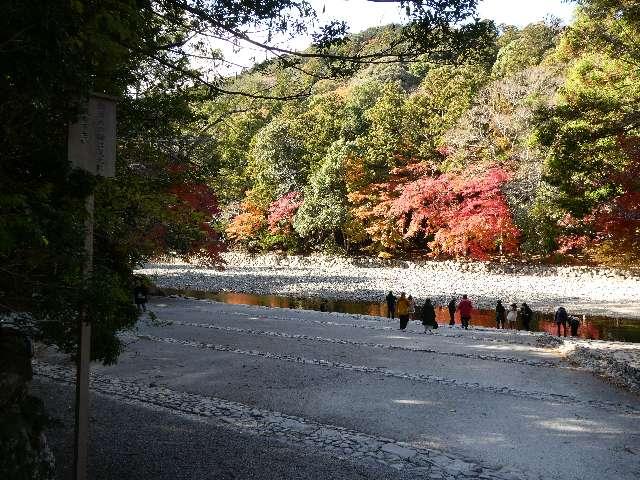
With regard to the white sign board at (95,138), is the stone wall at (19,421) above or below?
below

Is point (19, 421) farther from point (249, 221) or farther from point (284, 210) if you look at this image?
point (249, 221)

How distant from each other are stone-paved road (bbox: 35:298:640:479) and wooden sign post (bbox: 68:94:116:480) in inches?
37.3

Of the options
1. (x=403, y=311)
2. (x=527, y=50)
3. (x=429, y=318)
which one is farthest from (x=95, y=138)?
(x=527, y=50)

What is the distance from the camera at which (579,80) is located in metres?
16.3

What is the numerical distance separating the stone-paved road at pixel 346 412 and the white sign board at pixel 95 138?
8.59 ft

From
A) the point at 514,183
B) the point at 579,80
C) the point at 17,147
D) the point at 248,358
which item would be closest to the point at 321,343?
the point at 248,358

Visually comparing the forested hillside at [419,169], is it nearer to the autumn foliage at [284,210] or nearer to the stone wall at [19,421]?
the autumn foliage at [284,210]

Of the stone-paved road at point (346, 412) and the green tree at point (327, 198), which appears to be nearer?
the stone-paved road at point (346, 412)

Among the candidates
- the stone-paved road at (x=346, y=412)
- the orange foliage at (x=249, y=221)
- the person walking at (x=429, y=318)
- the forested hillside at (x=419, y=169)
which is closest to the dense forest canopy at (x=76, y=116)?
the stone-paved road at (x=346, y=412)

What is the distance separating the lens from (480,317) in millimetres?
20188

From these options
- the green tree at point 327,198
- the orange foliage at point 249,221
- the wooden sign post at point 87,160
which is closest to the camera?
the wooden sign post at point 87,160

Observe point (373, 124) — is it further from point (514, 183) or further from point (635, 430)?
point (635, 430)

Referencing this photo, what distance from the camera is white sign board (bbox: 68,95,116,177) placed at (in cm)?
335

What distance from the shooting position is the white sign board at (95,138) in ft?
11.0
